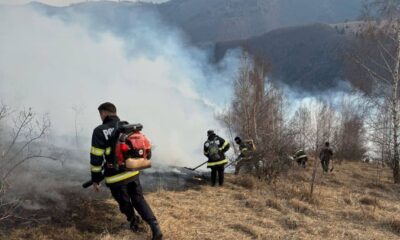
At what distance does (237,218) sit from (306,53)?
121 meters

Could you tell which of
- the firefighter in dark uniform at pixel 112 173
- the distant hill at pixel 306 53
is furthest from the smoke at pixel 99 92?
the distant hill at pixel 306 53

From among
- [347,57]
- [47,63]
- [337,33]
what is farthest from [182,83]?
[337,33]

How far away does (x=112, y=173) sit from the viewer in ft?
18.8

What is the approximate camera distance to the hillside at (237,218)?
6234 mm

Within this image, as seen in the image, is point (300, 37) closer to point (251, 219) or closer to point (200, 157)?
point (200, 157)

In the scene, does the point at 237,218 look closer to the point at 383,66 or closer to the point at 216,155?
the point at 216,155

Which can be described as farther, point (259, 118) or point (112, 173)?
point (259, 118)

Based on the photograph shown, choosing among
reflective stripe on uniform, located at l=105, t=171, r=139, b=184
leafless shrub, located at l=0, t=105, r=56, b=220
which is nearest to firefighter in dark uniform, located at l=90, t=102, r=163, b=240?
reflective stripe on uniform, located at l=105, t=171, r=139, b=184

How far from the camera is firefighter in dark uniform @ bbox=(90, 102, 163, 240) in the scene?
563cm

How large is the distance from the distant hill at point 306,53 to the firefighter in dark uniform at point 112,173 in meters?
101

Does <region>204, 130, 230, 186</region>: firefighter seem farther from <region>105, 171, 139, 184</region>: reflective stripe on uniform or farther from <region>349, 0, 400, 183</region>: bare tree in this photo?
<region>349, 0, 400, 183</region>: bare tree

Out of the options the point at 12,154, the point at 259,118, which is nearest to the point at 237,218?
the point at 12,154

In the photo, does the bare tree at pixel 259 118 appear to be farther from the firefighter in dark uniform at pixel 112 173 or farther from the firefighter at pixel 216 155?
the firefighter in dark uniform at pixel 112 173

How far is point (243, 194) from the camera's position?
947 centimetres
